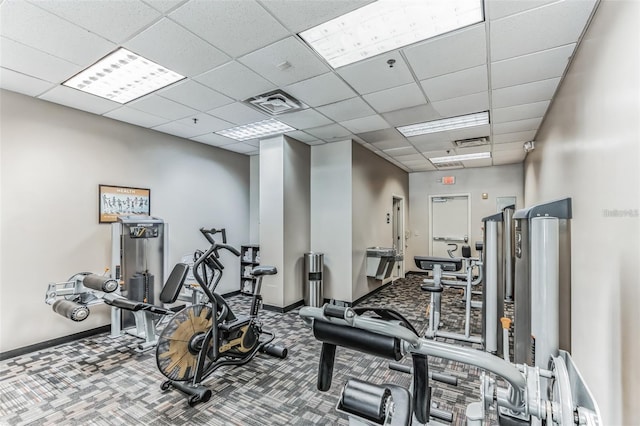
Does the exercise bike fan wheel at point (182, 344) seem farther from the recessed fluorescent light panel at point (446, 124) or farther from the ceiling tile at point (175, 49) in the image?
the recessed fluorescent light panel at point (446, 124)

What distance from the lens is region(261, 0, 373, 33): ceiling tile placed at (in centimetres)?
189

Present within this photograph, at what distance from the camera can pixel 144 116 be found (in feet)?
12.9

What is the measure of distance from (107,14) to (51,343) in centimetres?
366

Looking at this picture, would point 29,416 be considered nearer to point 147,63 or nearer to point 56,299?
point 56,299

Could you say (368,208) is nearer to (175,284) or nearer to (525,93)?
(525,93)

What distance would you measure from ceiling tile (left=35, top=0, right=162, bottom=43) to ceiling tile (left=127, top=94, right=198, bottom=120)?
3.89ft

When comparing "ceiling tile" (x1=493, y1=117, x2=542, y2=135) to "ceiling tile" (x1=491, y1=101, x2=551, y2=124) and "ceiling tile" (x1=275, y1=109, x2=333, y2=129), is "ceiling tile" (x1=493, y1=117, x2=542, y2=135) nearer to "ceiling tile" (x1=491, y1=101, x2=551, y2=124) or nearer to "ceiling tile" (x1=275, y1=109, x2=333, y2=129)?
"ceiling tile" (x1=491, y1=101, x2=551, y2=124)

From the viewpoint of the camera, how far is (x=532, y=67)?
2.63 m

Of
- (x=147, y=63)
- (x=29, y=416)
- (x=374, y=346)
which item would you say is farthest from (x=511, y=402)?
(x=147, y=63)

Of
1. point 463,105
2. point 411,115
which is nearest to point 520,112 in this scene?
point 463,105

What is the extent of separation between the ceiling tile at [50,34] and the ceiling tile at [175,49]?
276mm

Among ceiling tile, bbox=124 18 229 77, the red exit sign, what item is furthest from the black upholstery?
the red exit sign

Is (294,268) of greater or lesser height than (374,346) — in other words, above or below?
below

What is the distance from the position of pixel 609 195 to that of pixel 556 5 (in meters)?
1.29
